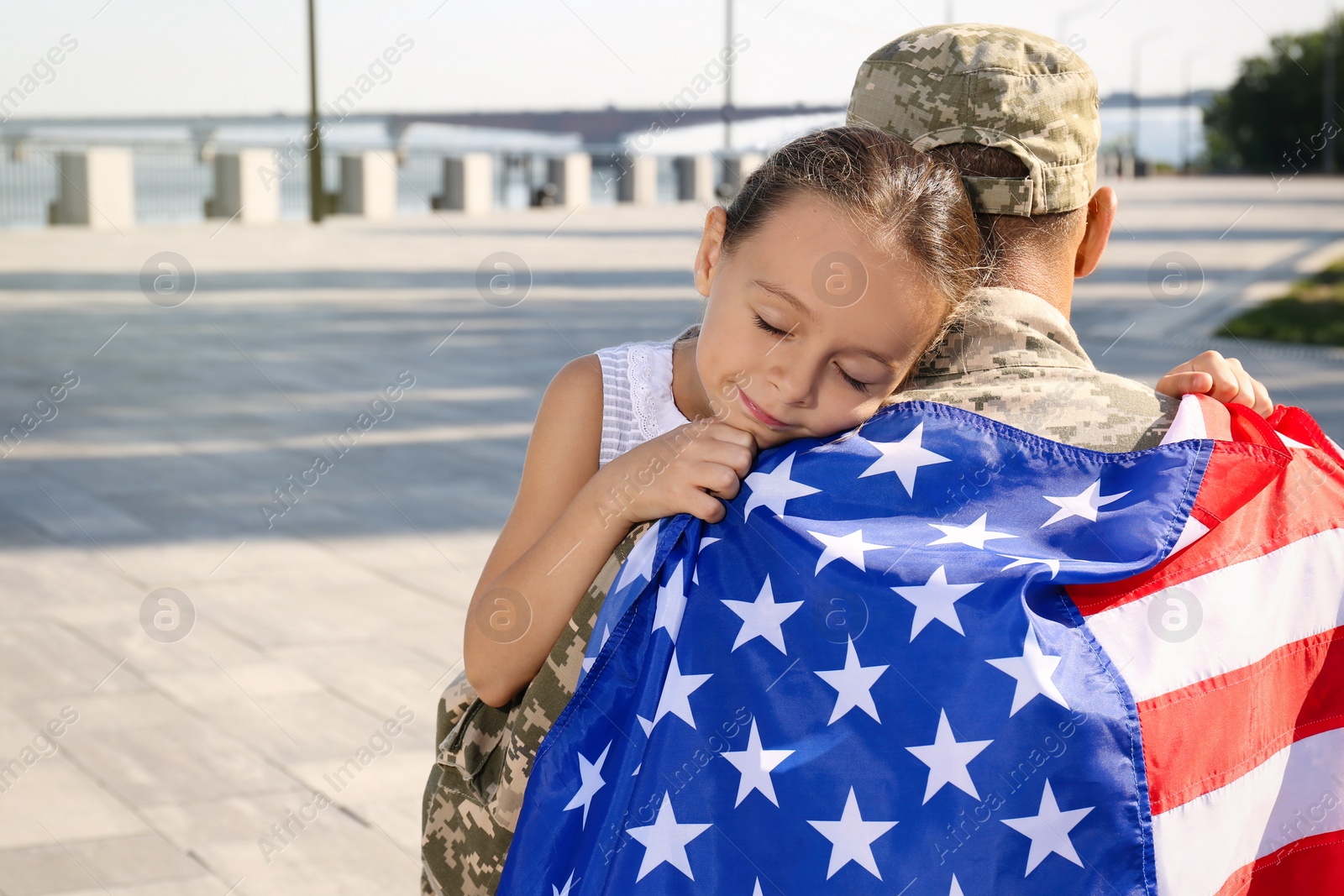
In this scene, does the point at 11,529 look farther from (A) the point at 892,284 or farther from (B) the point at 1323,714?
(B) the point at 1323,714

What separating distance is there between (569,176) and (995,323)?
28.8 metres

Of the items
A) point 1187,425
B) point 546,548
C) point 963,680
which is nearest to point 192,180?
point 546,548

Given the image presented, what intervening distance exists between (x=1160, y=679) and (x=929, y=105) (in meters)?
0.81

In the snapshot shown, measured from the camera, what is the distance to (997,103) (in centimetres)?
166

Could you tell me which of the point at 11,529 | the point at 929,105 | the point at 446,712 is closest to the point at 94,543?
the point at 11,529

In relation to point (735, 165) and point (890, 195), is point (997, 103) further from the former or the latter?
point (735, 165)

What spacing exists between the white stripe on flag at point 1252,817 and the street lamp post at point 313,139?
22518 millimetres

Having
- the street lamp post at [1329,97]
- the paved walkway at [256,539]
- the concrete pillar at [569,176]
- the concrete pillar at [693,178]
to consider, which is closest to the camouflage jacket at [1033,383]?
the paved walkway at [256,539]

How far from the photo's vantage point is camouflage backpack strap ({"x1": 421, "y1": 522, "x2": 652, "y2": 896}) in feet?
5.00

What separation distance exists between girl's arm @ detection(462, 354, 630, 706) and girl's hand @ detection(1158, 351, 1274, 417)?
0.74 metres

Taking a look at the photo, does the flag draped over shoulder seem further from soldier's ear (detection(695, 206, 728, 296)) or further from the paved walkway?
the paved walkway

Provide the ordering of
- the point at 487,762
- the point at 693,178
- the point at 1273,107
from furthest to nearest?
1. the point at 1273,107
2. the point at 693,178
3. the point at 487,762

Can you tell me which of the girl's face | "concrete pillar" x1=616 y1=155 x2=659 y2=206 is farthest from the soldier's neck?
"concrete pillar" x1=616 y1=155 x2=659 y2=206

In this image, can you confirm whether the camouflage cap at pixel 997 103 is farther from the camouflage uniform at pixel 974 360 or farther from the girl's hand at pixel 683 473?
the girl's hand at pixel 683 473
